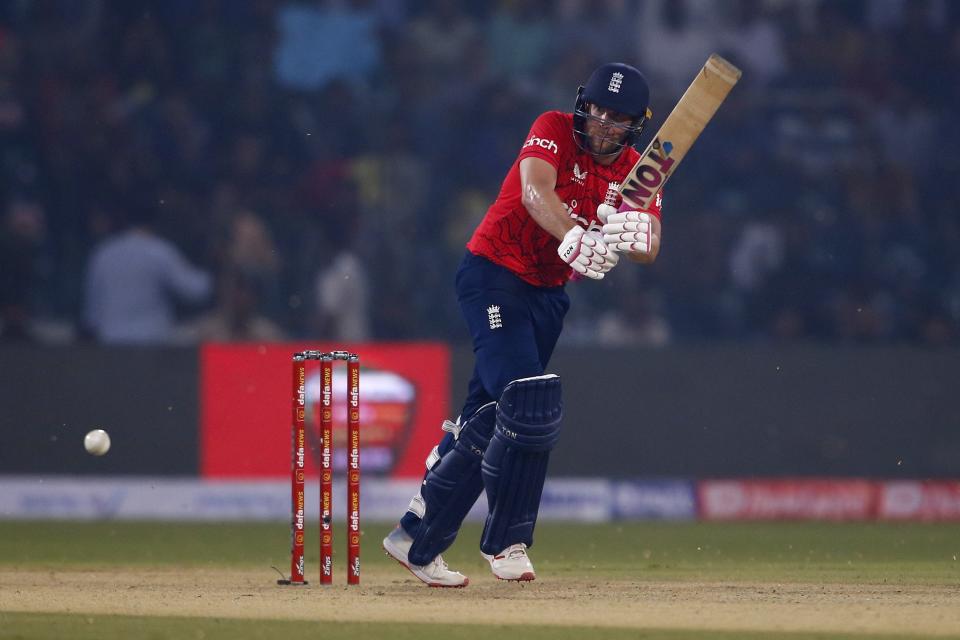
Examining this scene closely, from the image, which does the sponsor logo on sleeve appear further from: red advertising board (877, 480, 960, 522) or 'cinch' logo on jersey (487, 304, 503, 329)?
red advertising board (877, 480, 960, 522)

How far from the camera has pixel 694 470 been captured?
8.82 metres

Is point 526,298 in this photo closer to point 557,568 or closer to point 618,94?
point 618,94

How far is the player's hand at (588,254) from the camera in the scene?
4805mm

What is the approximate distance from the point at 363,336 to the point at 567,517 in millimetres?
1574

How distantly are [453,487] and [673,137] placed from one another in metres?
1.32

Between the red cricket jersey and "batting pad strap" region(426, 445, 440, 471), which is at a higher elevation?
the red cricket jersey

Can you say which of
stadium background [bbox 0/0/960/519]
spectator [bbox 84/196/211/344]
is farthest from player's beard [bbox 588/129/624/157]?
spectator [bbox 84/196/211/344]

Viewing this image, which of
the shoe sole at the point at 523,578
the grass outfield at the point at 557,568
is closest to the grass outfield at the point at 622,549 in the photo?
the grass outfield at the point at 557,568

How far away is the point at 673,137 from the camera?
5043mm

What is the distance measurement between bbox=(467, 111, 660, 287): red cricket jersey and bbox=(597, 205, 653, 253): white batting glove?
27 cm

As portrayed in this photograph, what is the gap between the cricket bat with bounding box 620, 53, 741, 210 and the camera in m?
5.02

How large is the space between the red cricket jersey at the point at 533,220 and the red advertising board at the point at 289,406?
3663 millimetres

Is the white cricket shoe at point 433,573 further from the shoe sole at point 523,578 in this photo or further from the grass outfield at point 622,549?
the grass outfield at point 622,549

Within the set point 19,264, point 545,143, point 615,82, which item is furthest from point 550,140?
point 19,264
